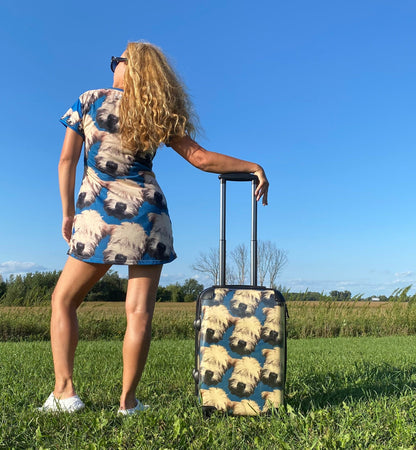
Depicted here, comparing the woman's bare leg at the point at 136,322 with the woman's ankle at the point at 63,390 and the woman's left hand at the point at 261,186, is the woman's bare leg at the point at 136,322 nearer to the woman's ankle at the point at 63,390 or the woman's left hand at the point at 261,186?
the woman's ankle at the point at 63,390

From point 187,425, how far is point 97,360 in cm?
283

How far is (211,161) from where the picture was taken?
8.33 feet

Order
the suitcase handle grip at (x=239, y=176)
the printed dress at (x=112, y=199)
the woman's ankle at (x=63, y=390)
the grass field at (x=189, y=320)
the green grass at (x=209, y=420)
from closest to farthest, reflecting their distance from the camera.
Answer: the green grass at (x=209, y=420) < the printed dress at (x=112, y=199) < the woman's ankle at (x=63, y=390) < the suitcase handle grip at (x=239, y=176) < the grass field at (x=189, y=320)

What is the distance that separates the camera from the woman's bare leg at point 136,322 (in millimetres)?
2434

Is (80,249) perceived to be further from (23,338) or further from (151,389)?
(23,338)

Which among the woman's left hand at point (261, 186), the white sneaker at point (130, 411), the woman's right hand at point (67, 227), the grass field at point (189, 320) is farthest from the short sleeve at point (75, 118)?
the grass field at point (189, 320)

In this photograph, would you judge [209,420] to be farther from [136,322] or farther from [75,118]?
[75,118]

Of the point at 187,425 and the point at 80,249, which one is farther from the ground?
the point at 80,249

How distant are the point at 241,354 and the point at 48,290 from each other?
9.56 metres

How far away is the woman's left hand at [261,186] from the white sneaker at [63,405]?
1527 millimetres

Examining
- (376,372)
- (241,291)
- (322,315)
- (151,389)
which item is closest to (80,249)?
(241,291)

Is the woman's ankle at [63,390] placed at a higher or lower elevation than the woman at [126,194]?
lower

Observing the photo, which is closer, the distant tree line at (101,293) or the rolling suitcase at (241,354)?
the rolling suitcase at (241,354)

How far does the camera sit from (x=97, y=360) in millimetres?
4879
